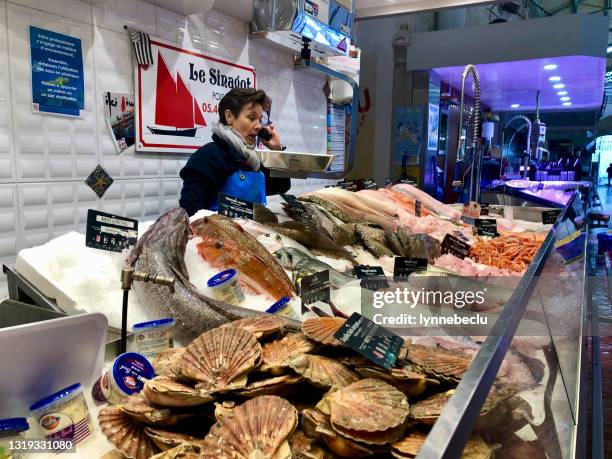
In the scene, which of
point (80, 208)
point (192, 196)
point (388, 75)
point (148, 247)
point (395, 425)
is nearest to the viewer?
point (395, 425)

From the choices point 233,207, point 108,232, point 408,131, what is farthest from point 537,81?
point 108,232

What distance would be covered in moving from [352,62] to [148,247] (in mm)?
6138

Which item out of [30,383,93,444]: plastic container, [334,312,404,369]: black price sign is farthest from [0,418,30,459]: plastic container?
[334,312,404,369]: black price sign

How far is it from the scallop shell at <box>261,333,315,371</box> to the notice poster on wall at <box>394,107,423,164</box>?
844 cm

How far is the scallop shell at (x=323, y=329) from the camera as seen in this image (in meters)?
1.06

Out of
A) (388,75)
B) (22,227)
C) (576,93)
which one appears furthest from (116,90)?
(576,93)

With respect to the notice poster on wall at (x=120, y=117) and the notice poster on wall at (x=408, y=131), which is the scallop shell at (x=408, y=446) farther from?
the notice poster on wall at (x=408, y=131)

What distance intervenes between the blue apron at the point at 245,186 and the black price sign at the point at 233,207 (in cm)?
87

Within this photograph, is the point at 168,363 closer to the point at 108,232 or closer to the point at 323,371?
the point at 323,371

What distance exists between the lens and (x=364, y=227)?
2.74 meters

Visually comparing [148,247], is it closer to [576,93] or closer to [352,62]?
[352,62]

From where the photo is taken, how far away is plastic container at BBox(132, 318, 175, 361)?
1291 millimetres

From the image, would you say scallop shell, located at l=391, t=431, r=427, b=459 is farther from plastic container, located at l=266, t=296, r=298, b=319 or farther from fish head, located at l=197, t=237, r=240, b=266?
fish head, located at l=197, t=237, r=240, b=266

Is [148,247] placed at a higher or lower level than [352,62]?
lower
